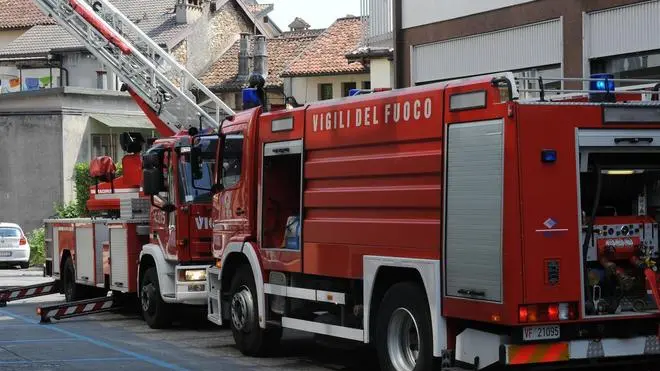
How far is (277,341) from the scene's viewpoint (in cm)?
1362

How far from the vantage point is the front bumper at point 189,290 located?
52.4 feet

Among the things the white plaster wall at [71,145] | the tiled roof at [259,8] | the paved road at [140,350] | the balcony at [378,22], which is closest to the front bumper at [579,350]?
the paved road at [140,350]

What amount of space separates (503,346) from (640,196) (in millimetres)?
1975

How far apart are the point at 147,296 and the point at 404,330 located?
23.6 feet

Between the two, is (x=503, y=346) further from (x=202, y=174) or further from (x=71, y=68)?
(x=71, y=68)

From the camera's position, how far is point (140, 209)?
17891 millimetres

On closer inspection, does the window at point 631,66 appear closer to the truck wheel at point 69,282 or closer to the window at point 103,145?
the truck wheel at point 69,282

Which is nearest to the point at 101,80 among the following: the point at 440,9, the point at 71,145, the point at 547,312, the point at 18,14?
the point at 18,14

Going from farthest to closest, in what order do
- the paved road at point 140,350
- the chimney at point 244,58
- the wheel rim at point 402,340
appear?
the chimney at point 244,58 < the paved road at point 140,350 < the wheel rim at point 402,340

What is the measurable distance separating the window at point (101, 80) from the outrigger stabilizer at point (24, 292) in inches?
1600

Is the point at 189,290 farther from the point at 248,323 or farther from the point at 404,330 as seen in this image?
the point at 404,330

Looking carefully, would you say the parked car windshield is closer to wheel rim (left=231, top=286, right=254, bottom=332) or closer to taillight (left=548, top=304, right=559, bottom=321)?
wheel rim (left=231, top=286, right=254, bottom=332)

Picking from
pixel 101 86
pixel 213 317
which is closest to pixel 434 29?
pixel 213 317

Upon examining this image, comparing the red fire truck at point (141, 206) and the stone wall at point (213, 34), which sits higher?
the stone wall at point (213, 34)
